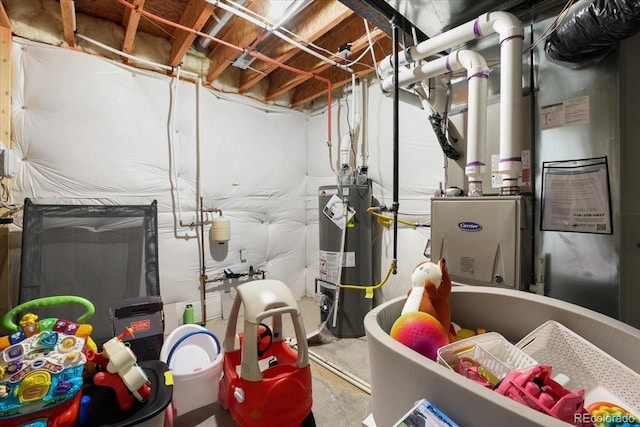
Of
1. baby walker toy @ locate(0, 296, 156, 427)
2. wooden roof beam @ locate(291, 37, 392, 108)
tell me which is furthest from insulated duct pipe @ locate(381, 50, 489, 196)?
baby walker toy @ locate(0, 296, 156, 427)

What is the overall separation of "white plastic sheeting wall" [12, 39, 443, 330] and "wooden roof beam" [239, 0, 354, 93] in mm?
749

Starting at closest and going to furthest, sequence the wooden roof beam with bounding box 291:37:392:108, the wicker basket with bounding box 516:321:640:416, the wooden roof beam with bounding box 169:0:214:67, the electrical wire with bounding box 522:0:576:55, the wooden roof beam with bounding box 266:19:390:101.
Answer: the wicker basket with bounding box 516:321:640:416 < the electrical wire with bounding box 522:0:576:55 < the wooden roof beam with bounding box 169:0:214:67 < the wooden roof beam with bounding box 266:19:390:101 < the wooden roof beam with bounding box 291:37:392:108

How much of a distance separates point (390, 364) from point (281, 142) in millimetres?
2934

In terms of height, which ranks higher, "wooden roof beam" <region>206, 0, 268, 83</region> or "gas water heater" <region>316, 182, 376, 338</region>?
"wooden roof beam" <region>206, 0, 268, 83</region>

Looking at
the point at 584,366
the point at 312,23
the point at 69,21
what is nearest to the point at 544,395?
the point at 584,366

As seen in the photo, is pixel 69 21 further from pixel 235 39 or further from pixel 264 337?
pixel 264 337

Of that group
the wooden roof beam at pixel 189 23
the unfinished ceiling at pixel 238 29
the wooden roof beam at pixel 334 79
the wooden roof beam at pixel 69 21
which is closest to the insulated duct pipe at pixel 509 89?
the unfinished ceiling at pixel 238 29

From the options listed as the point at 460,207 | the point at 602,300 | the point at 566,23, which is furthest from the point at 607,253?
the point at 566,23

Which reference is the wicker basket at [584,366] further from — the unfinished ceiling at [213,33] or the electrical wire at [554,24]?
the unfinished ceiling at [213,33]

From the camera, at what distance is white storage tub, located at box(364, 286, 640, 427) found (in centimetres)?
47

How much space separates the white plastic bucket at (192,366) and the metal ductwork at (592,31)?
2.31m

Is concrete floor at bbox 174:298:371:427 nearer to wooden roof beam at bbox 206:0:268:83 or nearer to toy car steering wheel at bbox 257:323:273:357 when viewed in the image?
toy car steering wheel at bbox 257:323:273:357

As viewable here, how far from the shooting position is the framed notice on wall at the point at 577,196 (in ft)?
3.75

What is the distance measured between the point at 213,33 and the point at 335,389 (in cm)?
270
